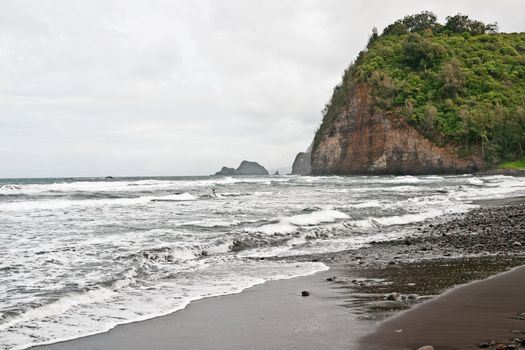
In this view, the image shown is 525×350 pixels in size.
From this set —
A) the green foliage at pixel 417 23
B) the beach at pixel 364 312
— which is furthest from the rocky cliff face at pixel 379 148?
the beach at pixel 364 312

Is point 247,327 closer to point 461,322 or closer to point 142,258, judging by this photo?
point 461,322

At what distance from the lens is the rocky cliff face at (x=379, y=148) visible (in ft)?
254

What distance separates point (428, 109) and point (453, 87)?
9009 millimetres

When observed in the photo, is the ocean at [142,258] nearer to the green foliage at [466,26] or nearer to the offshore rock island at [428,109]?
the offshore rock island at [428,109]

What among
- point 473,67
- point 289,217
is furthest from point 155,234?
point 473,67

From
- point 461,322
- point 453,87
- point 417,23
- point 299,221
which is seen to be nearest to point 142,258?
point 461,322

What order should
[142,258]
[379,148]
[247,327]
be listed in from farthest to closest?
1. [379,148]
2. [142,258]
3. [247,327]

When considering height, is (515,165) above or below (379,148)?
below

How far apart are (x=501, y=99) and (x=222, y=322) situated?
282 ft

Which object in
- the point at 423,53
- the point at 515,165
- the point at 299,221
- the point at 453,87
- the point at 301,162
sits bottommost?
the point at 299,221

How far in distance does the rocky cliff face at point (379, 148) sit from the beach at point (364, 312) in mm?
70376

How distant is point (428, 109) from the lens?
7912 centimetres

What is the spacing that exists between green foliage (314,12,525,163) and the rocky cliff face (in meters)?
1.51

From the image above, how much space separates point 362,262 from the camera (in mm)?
10688
